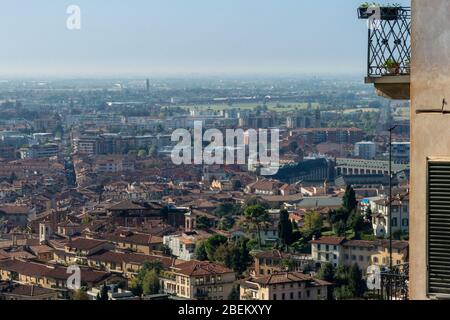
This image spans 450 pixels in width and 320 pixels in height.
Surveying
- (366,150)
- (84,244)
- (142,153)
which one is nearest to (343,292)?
(84,244)

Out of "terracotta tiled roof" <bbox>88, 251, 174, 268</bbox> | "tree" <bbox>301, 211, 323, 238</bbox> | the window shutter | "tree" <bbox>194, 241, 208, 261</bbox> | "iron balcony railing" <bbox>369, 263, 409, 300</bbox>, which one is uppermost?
the window shutter

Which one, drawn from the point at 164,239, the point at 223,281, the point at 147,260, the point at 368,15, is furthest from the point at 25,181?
the point at 368,15

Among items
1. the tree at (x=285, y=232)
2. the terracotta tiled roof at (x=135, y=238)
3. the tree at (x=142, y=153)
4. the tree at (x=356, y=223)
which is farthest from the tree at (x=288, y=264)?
the tree at (x=142, y=153)

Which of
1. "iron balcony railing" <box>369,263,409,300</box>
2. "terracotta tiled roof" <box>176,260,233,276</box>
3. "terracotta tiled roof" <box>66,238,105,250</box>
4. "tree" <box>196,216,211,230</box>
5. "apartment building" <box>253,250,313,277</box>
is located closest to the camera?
"iron balcony railing" <box>369,263,409,300</box>

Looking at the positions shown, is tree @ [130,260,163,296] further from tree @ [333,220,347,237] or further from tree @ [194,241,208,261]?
tree @ [333,220,347,237]

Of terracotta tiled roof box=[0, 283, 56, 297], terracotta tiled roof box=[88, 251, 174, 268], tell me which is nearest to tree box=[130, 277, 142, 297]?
terracotta tiled roof box=[0, 283, 56, 297]

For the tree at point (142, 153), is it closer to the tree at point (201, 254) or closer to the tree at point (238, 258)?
the tree at point (201, 254)

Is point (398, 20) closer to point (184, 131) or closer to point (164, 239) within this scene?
point (164, 239)
